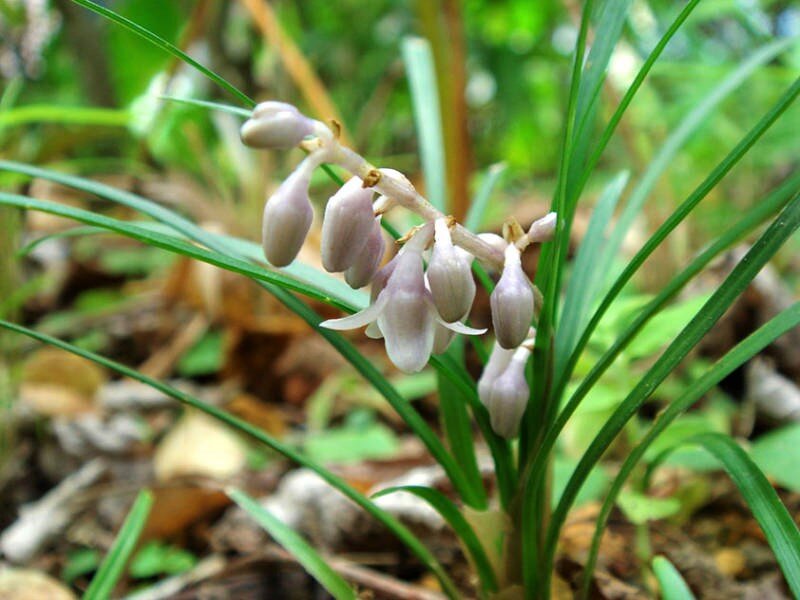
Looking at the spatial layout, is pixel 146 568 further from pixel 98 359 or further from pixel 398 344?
pixel 398 344

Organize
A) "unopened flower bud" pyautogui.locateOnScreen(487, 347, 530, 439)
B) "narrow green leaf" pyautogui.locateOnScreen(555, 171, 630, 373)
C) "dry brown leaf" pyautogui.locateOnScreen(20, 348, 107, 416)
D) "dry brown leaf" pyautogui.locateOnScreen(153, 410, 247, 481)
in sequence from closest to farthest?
"unopened flower bud" pyautogui.locateOnScreen(487, 347, 530, 439) < "narrow green leaf" pyautogui.locateOnScreen(555, 171, 630, 373) < "dry brown leaf" pyautogui.locateOnScreen(153, 410, 247, 481) < "dry brown leaf" pyautogui.locateOnScreen(20, 348, 107, 416)

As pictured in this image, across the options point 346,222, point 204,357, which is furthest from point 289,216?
point 204,357

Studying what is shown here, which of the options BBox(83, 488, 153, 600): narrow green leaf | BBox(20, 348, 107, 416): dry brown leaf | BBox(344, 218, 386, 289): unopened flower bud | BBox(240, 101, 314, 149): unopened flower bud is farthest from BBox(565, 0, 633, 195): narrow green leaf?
BBox(20, 348, 107, 416): dry brown leaf

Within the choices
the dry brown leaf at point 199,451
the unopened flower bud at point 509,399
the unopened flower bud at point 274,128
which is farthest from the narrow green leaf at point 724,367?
the dry brown leaf at point 199,451

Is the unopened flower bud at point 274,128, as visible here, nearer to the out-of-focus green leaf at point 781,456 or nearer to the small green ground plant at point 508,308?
the small green ground plant at point 508,308

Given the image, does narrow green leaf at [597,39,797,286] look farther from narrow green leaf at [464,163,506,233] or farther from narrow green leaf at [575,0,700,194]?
narrow green leaf at [575,0,700,194]

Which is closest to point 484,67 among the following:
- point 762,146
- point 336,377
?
point 762,146

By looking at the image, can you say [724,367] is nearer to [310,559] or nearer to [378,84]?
[310,559]

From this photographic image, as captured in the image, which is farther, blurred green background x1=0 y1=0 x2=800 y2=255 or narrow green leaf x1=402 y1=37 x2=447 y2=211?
blurred green background x1=0 y1=0 x2=800 y2=255
